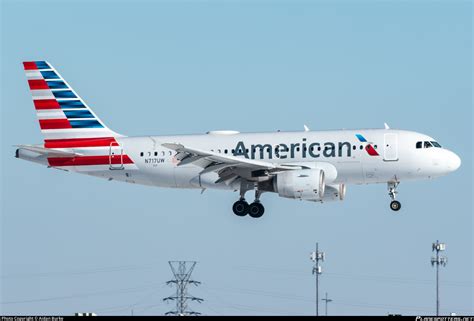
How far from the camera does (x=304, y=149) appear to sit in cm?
7669

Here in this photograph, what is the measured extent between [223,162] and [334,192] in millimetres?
7961

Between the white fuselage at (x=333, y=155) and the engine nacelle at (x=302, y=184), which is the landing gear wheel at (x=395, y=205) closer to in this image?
the white fuselage at (x=333, y=155)

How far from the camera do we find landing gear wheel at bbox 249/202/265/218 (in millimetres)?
77688

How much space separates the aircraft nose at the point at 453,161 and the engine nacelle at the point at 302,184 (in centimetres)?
747

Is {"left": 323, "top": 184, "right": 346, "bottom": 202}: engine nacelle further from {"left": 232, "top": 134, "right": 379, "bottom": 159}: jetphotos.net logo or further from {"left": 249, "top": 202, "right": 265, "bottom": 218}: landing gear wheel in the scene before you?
{"left": 249, "top": 202, "right": 265, "bottom": 218}: landing gear wheel

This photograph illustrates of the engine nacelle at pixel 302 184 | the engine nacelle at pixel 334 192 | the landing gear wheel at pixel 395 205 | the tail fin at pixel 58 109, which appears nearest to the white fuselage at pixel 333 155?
the engine nacelle at pixel 302 184

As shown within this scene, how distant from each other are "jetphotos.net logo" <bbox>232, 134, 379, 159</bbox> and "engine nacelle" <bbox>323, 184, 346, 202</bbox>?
12.8ft

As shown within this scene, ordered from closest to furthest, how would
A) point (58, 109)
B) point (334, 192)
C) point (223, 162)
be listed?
point (223, 162), point (334, 192), point (58, 109)

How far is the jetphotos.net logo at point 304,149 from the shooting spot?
7581 cm

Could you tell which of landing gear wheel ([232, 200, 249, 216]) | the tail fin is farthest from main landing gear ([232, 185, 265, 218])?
the tail fin

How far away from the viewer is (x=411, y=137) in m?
76.4

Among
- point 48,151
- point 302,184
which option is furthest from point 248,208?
point 48,151

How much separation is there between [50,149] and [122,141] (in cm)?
442

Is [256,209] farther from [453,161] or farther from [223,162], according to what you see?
[453,161]
